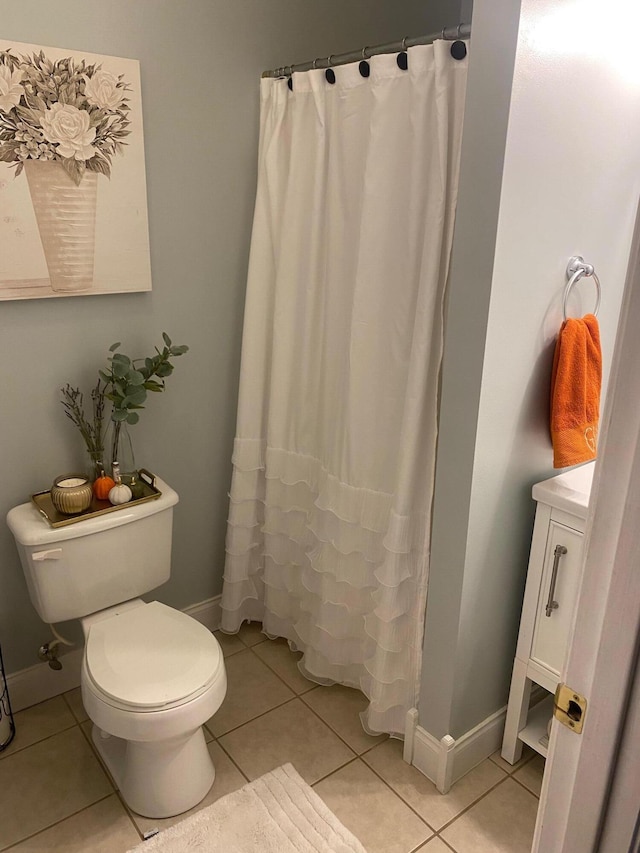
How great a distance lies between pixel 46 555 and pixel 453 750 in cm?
124

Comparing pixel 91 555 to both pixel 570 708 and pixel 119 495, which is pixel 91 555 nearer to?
pixel 119 495

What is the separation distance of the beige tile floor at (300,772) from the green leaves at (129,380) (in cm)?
100

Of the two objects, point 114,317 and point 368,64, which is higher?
point 368,64

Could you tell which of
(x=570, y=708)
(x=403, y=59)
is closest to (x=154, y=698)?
(x=570, y=708)

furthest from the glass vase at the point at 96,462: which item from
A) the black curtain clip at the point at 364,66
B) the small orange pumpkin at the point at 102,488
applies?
the black curtain clip at the point at 364,66

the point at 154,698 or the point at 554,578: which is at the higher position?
the point at 554,578

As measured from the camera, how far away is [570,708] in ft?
2.78

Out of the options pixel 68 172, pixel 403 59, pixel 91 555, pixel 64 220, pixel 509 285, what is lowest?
pixel 91 555

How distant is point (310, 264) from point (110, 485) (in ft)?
2.90

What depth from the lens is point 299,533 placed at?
2.29 meters

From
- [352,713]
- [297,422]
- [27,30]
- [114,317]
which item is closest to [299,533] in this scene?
[297,422]

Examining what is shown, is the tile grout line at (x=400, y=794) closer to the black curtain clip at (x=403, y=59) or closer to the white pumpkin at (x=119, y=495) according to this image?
the white pumpkin at (x=119, y=495)

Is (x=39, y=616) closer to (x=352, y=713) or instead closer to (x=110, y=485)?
(x=110, y=485)

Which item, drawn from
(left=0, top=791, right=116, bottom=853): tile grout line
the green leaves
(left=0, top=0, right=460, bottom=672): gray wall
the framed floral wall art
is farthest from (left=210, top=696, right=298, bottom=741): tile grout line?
the framed floral wall art
